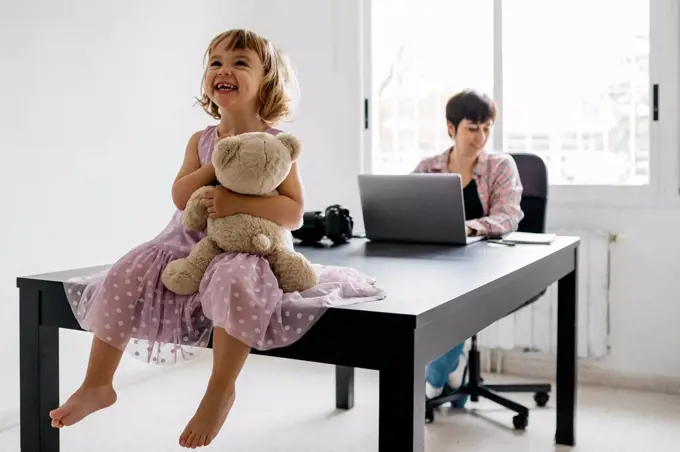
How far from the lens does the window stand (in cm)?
324

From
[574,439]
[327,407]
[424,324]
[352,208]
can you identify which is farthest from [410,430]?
[352,208]

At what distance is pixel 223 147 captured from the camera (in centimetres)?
134

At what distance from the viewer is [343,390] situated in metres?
2.88

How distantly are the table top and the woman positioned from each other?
0.36m

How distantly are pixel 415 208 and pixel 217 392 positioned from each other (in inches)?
42.7

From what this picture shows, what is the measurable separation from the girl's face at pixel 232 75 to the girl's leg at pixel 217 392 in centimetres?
46

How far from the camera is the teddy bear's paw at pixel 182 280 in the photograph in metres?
1.33

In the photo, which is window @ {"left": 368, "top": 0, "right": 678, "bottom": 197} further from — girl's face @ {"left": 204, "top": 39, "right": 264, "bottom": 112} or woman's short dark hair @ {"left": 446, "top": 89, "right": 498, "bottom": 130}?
girl's face @ {"left": 204, "top": 39, "right": 264, "bottom": 112}

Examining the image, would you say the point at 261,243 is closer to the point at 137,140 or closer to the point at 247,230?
the point at 247,230

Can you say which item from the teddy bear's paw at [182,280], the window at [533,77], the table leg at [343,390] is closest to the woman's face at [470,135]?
the window at [533,77]

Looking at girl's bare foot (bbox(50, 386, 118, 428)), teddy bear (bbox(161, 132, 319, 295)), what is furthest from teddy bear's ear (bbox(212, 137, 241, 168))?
girl's bare foot (bbox(50, 386, 118, 428))

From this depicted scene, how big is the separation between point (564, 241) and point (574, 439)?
652mm

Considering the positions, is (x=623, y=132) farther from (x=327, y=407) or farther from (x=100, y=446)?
(x=100, y=446)

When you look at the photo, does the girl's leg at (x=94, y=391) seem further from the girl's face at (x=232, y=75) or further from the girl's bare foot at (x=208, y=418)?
the girl's face at (x=232, y=75)
